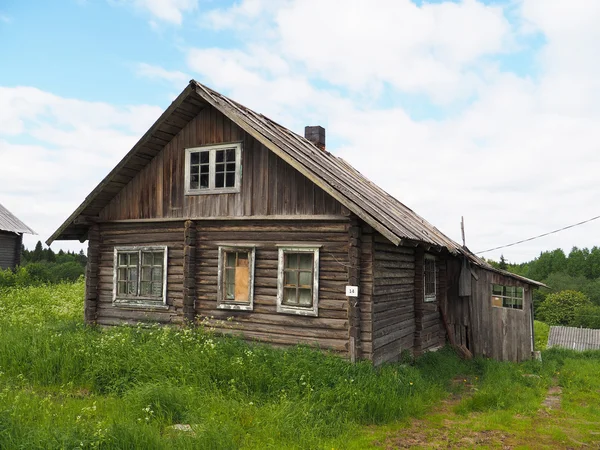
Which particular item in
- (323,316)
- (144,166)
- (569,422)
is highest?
(144,166)

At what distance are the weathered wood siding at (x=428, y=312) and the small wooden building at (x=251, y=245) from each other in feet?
0.17

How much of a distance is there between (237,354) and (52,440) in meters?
4.50

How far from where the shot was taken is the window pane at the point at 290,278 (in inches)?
415

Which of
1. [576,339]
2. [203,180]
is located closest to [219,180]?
[203,180]

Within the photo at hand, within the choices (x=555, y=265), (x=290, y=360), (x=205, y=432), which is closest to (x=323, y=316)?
(x=290, y=360)

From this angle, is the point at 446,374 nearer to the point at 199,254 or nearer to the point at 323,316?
the point at 323,316

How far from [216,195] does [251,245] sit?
1.59 m

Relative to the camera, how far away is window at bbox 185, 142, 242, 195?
1137cm

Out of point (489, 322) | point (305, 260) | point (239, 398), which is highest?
point (305, 260)

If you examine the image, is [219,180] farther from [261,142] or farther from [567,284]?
[567,284]

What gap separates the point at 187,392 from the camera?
7.61m

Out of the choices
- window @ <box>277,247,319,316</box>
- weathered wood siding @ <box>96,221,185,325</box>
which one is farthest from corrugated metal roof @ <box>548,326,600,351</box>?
weathered wood siding @ <box>96,221,185,325</box>

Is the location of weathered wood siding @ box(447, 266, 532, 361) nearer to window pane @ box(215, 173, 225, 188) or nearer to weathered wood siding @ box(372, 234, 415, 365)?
weathered wood siding @ box(372, 234, 415, 365)

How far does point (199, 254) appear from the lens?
11805 millimetres
